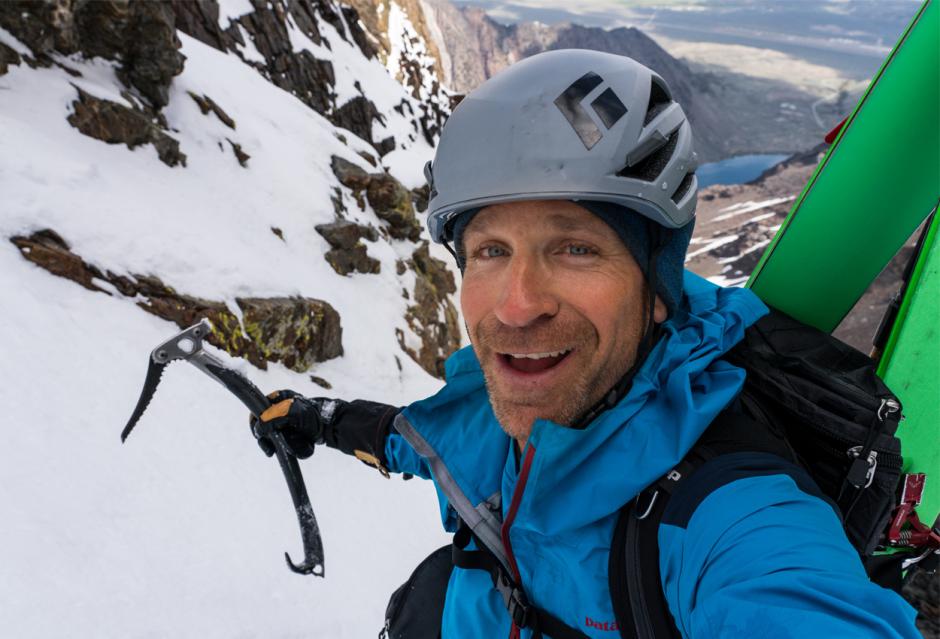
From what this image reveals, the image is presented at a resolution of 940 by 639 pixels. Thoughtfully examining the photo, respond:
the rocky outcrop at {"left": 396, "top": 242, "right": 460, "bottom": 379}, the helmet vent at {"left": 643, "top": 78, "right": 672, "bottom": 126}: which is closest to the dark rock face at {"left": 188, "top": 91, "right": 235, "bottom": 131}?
the rocky outcrop at {"left": 396, "top": 242, "right": 460, "bottom": 379}

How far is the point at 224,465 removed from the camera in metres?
4.79

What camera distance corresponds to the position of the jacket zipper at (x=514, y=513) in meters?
1.86

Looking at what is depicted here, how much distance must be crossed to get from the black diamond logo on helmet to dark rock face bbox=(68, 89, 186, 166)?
9103 millimetres

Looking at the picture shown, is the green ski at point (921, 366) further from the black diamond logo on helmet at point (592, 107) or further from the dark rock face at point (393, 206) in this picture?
the dark rock face at point (393, 206)

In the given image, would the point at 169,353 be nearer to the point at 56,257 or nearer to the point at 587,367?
the point at 587,367

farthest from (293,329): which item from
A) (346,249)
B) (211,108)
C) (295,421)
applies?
(211,108)

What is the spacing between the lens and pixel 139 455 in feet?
13.7

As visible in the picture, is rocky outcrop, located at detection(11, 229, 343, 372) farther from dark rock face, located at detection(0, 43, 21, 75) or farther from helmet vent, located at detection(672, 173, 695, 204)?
helmet vent, located at detection(672, 173, 695, 204)

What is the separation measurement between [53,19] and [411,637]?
10887mm

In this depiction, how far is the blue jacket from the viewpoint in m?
1.22

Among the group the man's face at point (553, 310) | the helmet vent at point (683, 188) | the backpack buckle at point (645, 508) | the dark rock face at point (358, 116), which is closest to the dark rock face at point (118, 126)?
the man's face at point (553, 310)

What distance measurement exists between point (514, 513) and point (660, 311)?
0.91 m

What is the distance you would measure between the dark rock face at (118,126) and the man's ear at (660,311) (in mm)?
9479

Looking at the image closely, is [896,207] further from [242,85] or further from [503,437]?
Answer: [242,85]
